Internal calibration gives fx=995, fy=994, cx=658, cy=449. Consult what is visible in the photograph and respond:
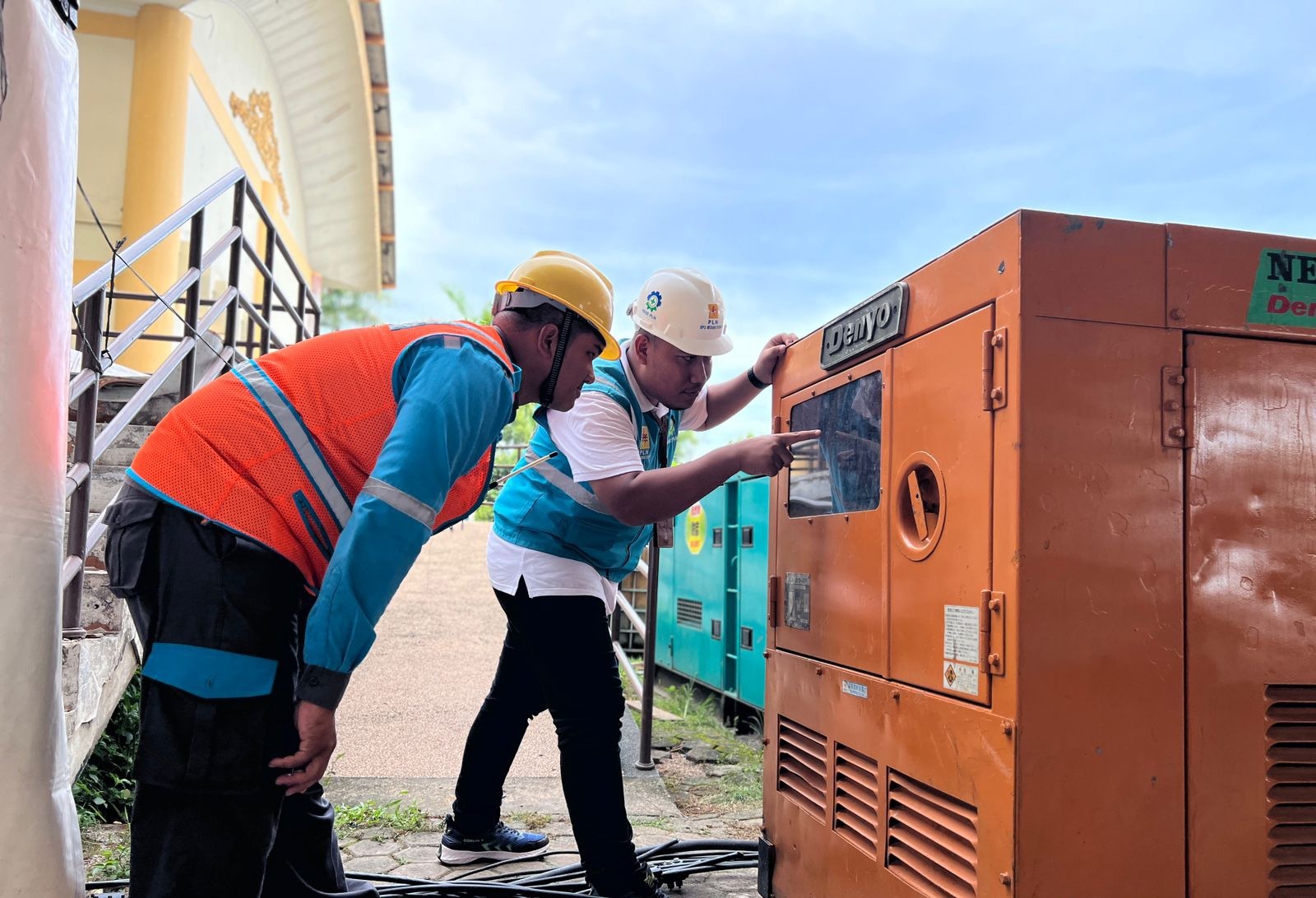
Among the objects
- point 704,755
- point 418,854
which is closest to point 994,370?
point 418,854

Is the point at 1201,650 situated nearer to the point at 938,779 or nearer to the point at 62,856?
the point at 938,779

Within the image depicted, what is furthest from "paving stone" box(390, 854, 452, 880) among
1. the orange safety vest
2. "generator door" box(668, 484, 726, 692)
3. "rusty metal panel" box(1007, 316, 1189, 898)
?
"generator door" box(668, 484, 726, 692)

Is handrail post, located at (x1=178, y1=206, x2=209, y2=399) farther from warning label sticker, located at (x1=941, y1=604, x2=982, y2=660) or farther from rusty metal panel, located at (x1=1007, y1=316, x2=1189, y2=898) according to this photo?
rusty metal panel, located at (x1=1007, y1=316, x2=1189, y2=898)

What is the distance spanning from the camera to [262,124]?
41.9ft

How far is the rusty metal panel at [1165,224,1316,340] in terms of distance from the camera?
1.86m

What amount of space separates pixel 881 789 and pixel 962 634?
522 mm

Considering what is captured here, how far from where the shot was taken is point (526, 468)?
3.07 metres

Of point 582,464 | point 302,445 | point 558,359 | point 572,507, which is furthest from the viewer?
point 572,507

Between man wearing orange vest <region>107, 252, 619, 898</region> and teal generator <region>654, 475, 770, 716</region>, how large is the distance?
3.30 meters

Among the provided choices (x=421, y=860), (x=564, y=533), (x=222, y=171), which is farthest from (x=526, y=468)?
(x=222, y=171)

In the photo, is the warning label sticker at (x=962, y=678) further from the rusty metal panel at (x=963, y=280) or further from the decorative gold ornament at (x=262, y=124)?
the decorative gold ornament at (x=262, y=124)

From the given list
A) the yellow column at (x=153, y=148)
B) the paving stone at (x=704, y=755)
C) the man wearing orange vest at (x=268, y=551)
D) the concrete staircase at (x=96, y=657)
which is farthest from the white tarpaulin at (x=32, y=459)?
the yellow column at (x=153, y=148)

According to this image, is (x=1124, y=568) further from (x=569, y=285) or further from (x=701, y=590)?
(x=701, y=590)

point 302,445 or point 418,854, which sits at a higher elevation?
point 302,445
